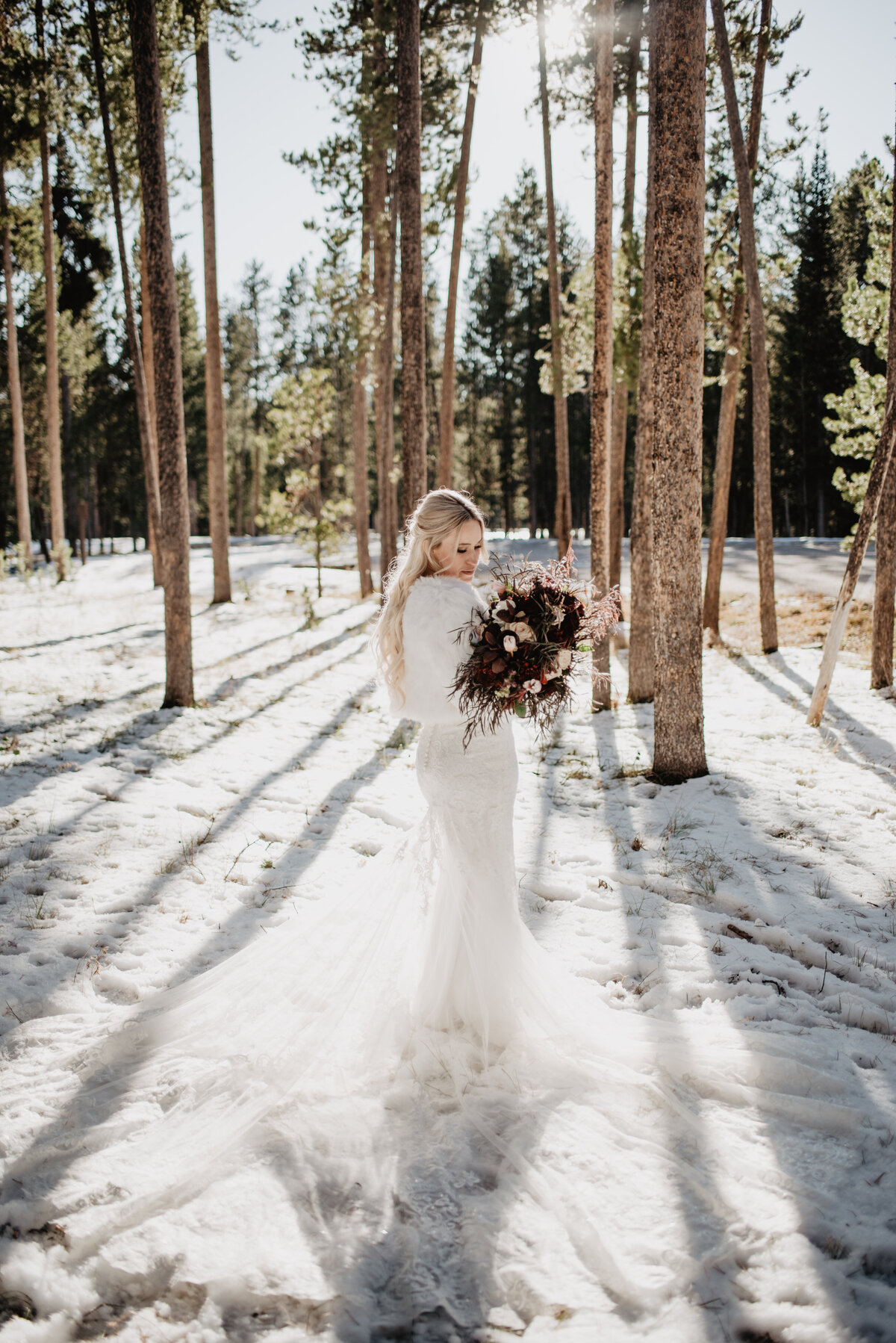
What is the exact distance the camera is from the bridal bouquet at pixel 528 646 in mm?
3010

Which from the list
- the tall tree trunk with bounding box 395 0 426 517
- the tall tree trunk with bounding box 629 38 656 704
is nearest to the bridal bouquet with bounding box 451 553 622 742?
the tall tree trunk with bounding box 629 38 656 704

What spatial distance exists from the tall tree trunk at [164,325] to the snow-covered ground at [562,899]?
1.65m

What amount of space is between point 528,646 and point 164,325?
7396 mm

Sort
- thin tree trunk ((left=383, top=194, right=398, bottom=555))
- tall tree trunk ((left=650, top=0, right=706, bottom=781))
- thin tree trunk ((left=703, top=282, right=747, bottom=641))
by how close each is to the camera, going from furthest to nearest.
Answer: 1. thin tree trunk ((left=383, top=194, right=398, bottom=555))
2. thin tree trunk ((left=703, top=282, right=747, bottom=641))
3. tall tree trunk ((left=650, top=0, right=706, bottom=781))

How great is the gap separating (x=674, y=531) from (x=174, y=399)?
5.84m

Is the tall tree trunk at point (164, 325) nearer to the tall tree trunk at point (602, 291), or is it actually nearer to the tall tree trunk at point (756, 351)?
the tall tree trunk at point (602, 291)

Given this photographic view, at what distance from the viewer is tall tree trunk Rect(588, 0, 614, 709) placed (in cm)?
821

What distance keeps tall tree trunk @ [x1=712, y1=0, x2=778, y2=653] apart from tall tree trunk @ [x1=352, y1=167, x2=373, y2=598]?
6804mm

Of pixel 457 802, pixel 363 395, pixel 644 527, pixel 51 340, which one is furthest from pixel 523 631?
pixel 51 340

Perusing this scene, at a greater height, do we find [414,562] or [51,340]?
[51,340]

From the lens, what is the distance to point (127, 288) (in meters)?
16.2

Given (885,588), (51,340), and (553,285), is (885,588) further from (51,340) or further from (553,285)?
(51,340)

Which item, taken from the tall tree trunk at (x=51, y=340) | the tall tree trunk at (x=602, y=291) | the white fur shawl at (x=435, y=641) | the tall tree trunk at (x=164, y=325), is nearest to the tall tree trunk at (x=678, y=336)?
the tall tree trunk at (x=602, y=291)

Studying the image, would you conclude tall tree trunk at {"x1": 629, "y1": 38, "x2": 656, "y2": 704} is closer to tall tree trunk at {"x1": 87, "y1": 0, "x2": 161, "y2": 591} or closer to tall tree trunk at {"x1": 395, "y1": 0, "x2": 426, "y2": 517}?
tall tree trunk at {"x1": 395, "y1": 0, "x2": 426, "y2": 517}
